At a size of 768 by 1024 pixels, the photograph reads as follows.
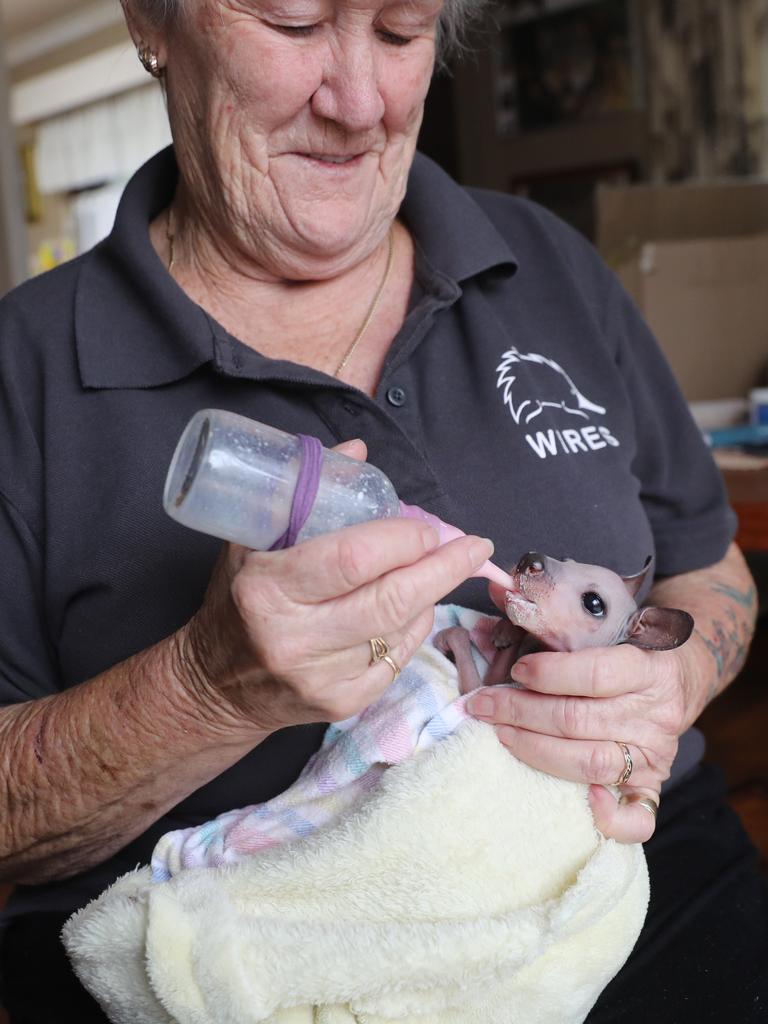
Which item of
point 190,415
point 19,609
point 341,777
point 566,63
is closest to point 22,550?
point 19,609

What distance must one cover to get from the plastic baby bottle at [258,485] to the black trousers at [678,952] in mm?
532

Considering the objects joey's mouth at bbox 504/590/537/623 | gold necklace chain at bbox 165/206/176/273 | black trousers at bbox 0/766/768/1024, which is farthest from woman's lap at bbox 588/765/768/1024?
gold necklace chain at bbox 165/206/176/273

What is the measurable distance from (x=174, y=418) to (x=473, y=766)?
0.45m

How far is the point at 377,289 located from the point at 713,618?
0.52 m

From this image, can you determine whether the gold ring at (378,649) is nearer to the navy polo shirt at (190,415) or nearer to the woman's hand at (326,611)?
the woman's hand at (326,611)

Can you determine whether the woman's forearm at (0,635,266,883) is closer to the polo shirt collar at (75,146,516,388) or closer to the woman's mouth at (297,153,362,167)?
the polo shirt collar at (75,146,516,388)

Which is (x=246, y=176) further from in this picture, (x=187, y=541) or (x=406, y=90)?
(x=187, y=541)

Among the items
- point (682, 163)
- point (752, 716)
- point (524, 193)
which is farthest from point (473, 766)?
point (524, 193)

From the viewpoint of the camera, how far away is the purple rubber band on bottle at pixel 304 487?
31.1 inches

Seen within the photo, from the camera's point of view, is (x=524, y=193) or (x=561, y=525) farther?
(x=524, y=193)

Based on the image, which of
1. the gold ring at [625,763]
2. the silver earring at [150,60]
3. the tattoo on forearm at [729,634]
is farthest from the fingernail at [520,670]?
the silver earring at [150,60]

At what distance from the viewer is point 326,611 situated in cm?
77

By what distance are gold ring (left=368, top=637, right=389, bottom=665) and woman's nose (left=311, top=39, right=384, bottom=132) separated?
53 centimetres

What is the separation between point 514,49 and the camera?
4.70 meters
